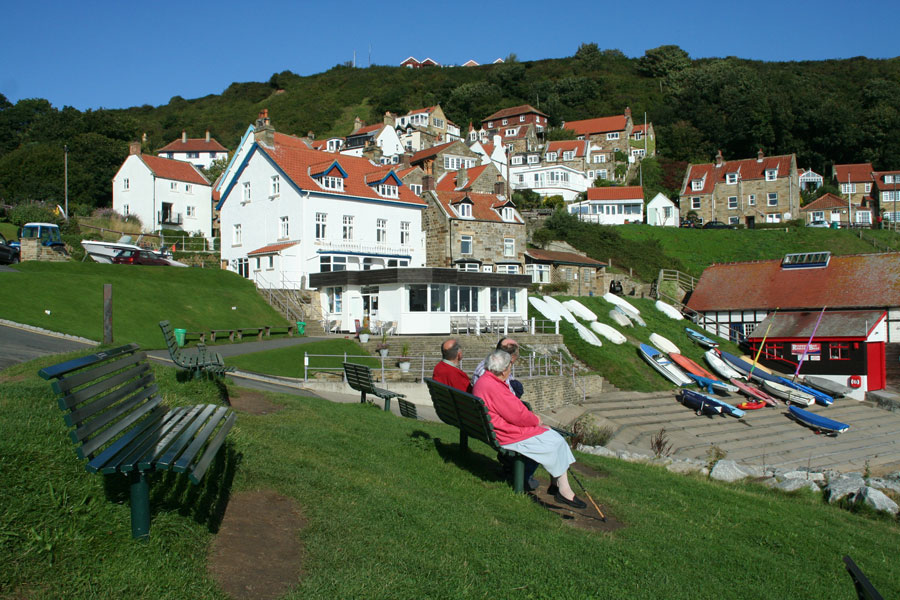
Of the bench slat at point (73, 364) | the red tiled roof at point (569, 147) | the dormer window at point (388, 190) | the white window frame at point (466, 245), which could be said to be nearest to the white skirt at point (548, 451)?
the bench slat at point (73, 364)

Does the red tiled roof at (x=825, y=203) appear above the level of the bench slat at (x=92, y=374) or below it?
above

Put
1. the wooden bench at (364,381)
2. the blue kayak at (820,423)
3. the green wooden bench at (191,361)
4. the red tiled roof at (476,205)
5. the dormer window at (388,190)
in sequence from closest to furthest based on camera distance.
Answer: the green wooden bench at (191,361) → the wooden bench at (364,381) → the blue kayak at (820,423) → the dormer window at (388,190) → the red tiled roof at (476,205)

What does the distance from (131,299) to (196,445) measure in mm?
25527

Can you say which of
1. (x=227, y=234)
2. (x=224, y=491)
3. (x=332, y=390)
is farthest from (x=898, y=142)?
(x=224, y=491)

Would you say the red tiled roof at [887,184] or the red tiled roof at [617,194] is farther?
the red tiled roof at [887,184]

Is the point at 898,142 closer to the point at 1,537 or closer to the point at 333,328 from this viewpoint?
the point at 333,328

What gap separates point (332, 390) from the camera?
19219 mm

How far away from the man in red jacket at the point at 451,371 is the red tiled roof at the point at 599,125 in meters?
95.8

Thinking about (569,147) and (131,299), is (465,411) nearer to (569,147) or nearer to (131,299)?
(131,299)

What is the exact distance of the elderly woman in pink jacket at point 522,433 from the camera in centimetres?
662

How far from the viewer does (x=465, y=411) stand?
712 cm

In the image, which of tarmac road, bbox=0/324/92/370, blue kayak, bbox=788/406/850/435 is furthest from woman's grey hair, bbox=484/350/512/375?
blue kayak, bbox=788/406/850/435

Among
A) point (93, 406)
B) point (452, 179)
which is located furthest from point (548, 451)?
point (452, 179)

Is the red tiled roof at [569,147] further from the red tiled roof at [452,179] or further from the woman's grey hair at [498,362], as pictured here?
the woman's grey hair at [498,362]
